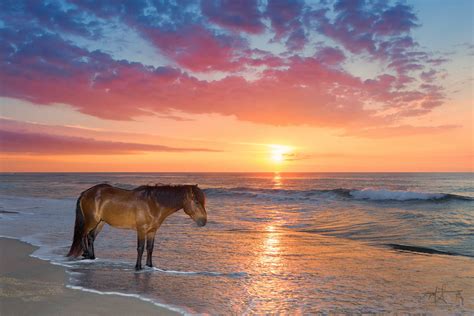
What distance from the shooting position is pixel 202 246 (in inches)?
392

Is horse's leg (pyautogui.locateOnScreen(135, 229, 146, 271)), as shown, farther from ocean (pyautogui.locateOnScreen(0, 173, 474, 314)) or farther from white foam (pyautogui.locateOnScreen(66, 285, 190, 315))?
white foam (pyautogui.locateOnScreen(66, 285, 190, 315))

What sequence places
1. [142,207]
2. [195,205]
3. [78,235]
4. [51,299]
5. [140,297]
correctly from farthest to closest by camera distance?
[78,235] < [142,207] < [195,205] < [140,297] < [51,299]

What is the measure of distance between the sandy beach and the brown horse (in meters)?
1.32

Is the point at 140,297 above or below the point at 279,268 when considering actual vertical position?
above

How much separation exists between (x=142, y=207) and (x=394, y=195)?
33690mm

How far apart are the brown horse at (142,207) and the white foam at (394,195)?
30618 mm

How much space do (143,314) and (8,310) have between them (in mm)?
1767

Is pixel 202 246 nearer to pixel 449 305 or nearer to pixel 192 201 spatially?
pixel 192 201

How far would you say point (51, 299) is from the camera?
524 centimetres

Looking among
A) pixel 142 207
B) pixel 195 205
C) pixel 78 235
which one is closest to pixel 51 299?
pixel 142 207

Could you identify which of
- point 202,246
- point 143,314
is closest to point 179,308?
point 143,314

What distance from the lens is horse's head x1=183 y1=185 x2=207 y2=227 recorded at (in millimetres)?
7379

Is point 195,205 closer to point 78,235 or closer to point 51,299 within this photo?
point 78,235

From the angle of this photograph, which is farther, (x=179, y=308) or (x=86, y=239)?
(x=86, y=239)
